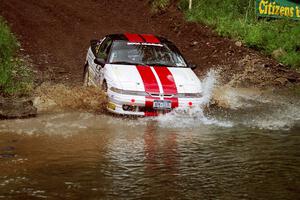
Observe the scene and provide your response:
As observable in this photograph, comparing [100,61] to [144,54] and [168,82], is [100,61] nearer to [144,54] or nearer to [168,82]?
[144,54]

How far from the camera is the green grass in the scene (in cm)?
1920

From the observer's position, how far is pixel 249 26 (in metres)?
20.6

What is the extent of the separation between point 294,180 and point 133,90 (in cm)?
433

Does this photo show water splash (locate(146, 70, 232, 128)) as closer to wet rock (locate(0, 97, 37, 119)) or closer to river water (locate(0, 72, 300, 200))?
river water (locate(0, 72, 300, 200))

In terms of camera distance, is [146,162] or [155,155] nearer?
[146,162]

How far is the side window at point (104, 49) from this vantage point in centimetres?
1284

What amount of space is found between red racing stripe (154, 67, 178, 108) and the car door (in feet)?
3.85

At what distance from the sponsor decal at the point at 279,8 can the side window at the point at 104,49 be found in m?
9.48

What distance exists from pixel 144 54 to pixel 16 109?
114 inches

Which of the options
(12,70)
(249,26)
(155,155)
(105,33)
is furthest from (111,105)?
(105,33)

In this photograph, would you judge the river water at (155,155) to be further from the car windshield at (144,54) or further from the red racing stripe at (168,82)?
the car windshield at (144,54)

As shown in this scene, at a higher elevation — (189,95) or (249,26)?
(249,26)

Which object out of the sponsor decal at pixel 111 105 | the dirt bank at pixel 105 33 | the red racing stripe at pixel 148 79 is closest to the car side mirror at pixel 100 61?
the red racing stripe at pixel 148 79

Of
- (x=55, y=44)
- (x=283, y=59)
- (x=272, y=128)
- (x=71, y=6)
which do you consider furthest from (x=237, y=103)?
(x=71, y=6)
